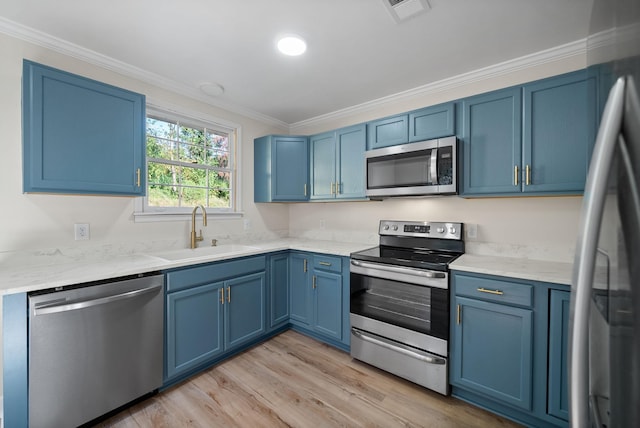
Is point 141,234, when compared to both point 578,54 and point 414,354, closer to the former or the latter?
point 414,354

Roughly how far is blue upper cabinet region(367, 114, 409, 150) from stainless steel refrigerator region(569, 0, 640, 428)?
1.96 meters

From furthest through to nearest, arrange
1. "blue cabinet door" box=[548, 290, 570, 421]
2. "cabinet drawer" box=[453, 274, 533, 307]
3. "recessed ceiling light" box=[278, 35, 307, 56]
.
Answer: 1. "recessed ceiling light" box=[278, 35, 307, 56]
2. "cabinet drawer" box=[453, 274, 533, 307]
3. "blue cabinet door" box=[548, 290, 570, 421]

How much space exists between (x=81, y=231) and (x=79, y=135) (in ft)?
2.34

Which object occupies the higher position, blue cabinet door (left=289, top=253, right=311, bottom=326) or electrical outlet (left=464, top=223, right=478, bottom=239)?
electrical outlet (left=464, top=223, right=478, bottom=239)

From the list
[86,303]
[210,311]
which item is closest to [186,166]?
[210,311]

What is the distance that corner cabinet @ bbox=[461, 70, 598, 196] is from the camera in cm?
179

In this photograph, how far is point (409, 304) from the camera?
7.01 feet

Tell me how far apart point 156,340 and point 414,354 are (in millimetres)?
1838

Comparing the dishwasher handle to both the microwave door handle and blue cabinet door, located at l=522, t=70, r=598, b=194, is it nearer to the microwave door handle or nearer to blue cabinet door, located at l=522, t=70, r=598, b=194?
A: the microwave door handle

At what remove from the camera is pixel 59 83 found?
5.65 ft

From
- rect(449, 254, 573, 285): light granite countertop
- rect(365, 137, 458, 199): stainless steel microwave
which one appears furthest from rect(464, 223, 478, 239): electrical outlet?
rect(365, 137, 458, 199): stainless steel microwave

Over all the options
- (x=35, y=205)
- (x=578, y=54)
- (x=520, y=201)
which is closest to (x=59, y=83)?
(x=35, y=205)

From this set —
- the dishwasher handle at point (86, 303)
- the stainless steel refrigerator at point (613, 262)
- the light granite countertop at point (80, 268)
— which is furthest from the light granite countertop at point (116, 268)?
the stainless steel refrigerator at point (613, 262)

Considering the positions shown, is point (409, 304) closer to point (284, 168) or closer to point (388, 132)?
point (388, 132)
